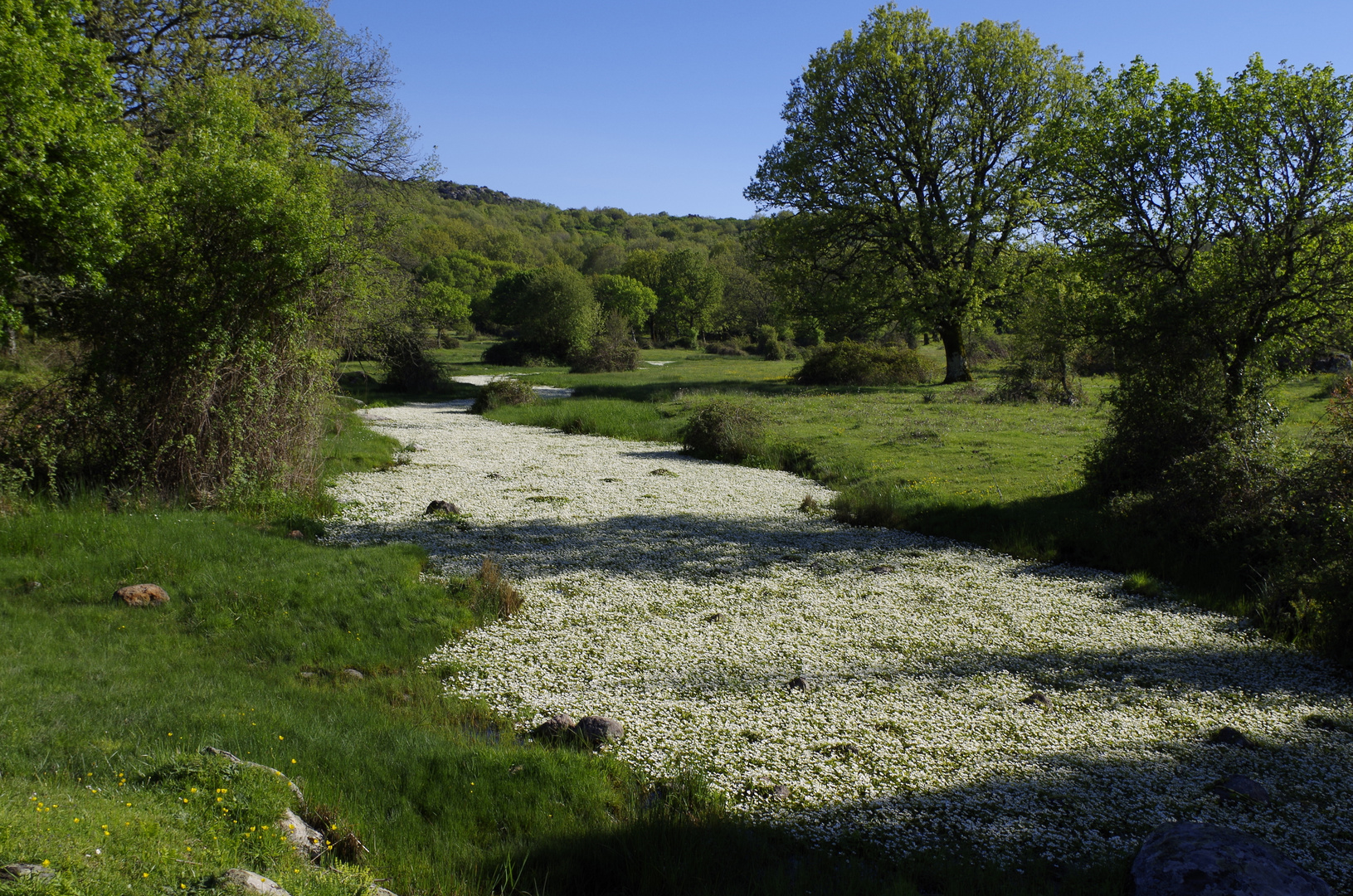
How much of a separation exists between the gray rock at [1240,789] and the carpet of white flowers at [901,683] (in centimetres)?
6

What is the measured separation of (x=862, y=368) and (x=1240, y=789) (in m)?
34.9

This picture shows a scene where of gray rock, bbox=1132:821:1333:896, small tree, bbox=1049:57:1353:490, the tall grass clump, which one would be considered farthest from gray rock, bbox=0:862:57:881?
small tree, bbox=1049:57:1353:490

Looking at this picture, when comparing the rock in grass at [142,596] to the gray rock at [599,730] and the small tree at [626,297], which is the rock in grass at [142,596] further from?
the small tree at [626,297]

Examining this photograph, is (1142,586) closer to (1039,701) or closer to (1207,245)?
(1039,701)

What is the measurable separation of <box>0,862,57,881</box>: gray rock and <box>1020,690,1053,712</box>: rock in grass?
6712mm

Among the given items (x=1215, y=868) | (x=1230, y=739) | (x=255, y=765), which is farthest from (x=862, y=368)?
(x=255, y=765)

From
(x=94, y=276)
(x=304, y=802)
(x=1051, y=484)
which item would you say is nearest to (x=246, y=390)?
(x=94, y=276)

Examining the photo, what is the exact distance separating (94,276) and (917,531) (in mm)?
12580

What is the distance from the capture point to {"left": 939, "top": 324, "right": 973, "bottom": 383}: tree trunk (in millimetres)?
37250

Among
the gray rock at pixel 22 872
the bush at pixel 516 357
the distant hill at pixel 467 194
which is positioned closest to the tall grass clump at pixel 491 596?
the gray rock at pixel 22 872

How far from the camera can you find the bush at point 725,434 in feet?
67.1

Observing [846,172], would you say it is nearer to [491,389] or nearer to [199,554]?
[491,389]

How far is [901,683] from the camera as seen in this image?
730cm

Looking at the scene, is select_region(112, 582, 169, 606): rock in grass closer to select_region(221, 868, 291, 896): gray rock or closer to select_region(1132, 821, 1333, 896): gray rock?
select_region(221, 868, 291, 896): gray rock
